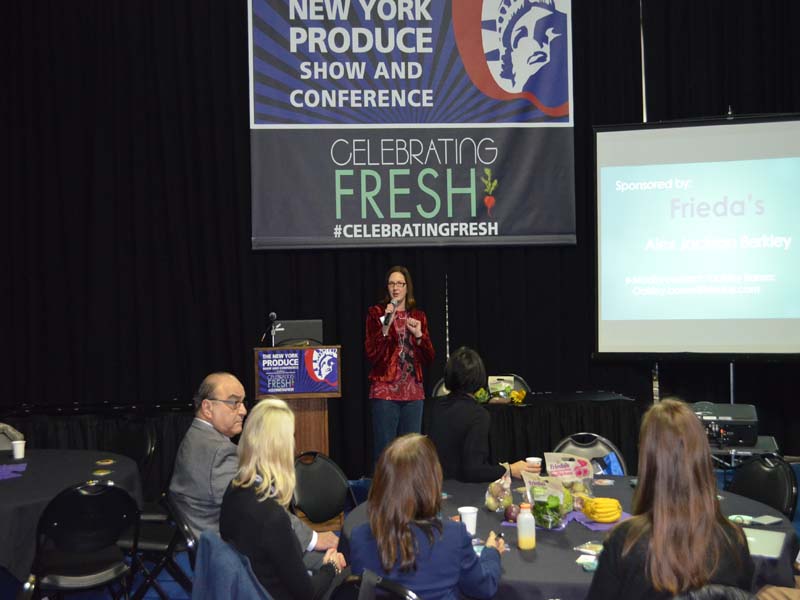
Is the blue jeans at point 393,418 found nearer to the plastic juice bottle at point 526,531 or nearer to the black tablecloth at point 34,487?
the black tablecloth at point 34,487

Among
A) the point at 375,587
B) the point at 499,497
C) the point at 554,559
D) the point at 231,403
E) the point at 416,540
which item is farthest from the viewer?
the point at 231,403

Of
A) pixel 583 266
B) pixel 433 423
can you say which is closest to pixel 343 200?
pixel 583 266

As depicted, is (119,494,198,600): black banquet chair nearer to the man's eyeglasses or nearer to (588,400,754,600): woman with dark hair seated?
the man's eyeglasses

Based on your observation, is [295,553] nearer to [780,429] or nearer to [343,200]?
[343,200]

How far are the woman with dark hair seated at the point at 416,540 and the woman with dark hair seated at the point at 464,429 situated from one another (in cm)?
114

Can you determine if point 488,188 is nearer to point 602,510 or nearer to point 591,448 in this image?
point 591,448

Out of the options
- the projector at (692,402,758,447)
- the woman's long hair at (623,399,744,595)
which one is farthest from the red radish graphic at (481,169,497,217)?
the woman's long hair at (623,399,744,595)

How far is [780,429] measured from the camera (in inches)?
278

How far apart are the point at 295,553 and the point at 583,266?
195 inches

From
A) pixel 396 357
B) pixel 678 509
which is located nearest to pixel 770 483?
pixel 678 509

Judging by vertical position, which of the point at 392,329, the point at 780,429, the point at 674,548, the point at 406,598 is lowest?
the point at 780,429

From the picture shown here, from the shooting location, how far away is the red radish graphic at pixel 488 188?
6.83 m

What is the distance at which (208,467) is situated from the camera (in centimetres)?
335

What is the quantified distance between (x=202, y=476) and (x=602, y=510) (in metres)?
1.56
